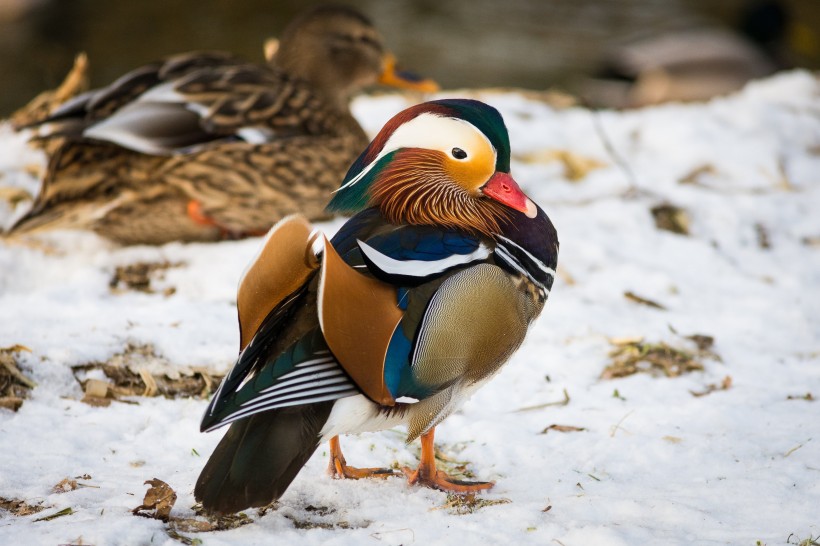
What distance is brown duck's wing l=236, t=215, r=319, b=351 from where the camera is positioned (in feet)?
7.23

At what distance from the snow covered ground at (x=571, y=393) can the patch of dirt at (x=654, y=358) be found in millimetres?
38

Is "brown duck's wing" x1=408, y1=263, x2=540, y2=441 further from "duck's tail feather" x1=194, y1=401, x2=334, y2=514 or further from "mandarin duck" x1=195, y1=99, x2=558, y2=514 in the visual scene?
"duck's tail feather" x1=194, y1=401, x2=334, y2=514

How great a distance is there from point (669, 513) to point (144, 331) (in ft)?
5.96

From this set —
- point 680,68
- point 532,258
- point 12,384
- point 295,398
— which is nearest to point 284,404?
point 295,398

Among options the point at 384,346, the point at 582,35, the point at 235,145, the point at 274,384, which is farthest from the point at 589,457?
the point at 582,35

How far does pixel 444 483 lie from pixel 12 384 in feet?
4.30

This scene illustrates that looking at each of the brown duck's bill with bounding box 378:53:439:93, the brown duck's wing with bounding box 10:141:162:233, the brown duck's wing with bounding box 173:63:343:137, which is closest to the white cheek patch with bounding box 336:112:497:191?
the brown duck's wing with bounding box 173:63:343:137

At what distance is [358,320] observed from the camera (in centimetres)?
215

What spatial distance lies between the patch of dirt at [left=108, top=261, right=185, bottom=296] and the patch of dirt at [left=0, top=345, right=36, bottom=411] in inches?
38.3

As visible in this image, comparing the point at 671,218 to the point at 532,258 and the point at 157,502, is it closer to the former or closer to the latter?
the point at 532,258

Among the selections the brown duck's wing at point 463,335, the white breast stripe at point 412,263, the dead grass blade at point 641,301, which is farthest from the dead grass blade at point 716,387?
the white breast stripe at point 412,263

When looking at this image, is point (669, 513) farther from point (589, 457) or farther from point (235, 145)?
point (235, 145)

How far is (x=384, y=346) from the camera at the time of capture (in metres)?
2.20

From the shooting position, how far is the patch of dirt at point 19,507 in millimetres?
2227
